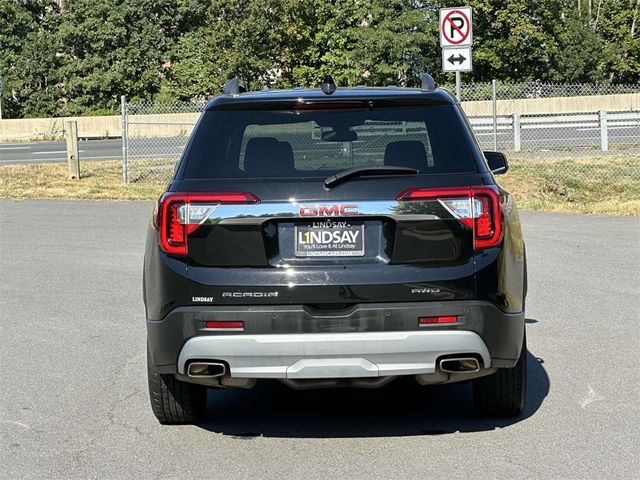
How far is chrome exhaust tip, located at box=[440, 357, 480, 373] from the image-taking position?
5.27 m

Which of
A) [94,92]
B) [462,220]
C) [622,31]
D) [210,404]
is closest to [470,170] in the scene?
[462,220]

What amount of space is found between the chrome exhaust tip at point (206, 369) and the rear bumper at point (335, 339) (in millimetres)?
55

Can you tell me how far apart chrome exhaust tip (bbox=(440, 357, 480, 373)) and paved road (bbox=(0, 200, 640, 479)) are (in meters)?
0.40

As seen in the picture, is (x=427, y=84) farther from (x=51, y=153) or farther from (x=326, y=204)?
(x=51, y=153)

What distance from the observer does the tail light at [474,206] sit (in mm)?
5246

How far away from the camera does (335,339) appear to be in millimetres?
5152

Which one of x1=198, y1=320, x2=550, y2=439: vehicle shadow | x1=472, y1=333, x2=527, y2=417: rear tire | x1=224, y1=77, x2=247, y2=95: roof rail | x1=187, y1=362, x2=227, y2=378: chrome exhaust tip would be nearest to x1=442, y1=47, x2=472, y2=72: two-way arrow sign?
x1=198, y1=320, x2=550, y2=439: vehicle shadow

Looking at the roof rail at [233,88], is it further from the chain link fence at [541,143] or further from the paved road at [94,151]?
the paved road at [94,151]

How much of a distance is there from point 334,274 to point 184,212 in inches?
30.3

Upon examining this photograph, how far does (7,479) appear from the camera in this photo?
5.05 meters

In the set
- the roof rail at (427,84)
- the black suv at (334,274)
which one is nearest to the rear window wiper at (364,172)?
the black suv at (334,274)

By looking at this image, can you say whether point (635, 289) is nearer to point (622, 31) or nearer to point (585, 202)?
point (585, 202)

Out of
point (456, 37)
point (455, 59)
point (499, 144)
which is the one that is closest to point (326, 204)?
point (455, 59)

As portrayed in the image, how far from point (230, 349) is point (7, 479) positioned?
1148mm
